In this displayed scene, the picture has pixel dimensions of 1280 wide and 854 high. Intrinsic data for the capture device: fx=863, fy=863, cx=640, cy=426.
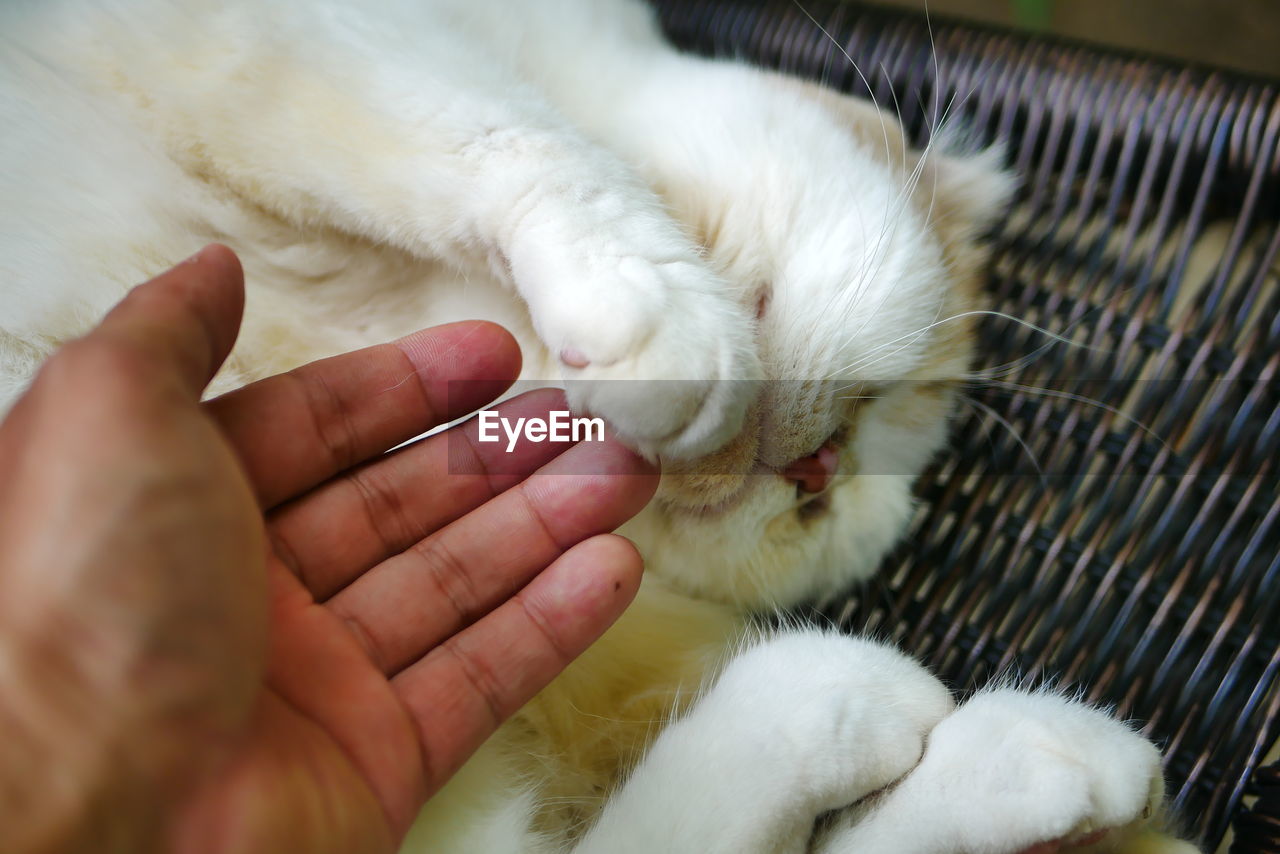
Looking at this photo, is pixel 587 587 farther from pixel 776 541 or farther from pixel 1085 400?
pixel 1085 400

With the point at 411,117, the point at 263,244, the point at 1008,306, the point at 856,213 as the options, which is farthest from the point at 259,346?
the point at 1008,306

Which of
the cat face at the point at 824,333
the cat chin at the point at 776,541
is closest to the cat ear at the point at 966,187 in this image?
the cat face at the point at 824,333

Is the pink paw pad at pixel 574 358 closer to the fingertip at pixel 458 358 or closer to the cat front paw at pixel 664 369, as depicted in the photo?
the cat front paw at pixel 664 369

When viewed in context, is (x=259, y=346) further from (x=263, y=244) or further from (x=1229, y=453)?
(x=1229, y=453)

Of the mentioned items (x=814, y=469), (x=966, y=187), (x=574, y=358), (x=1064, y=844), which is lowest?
(x=1064, y=844)

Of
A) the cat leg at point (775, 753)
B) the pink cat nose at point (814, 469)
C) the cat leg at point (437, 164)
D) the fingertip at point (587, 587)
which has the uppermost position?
the cat leg at point (437, 164)

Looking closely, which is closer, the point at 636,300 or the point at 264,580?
the point at 264,580

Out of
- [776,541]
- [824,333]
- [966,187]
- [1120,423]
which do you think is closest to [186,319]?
[824,333]
